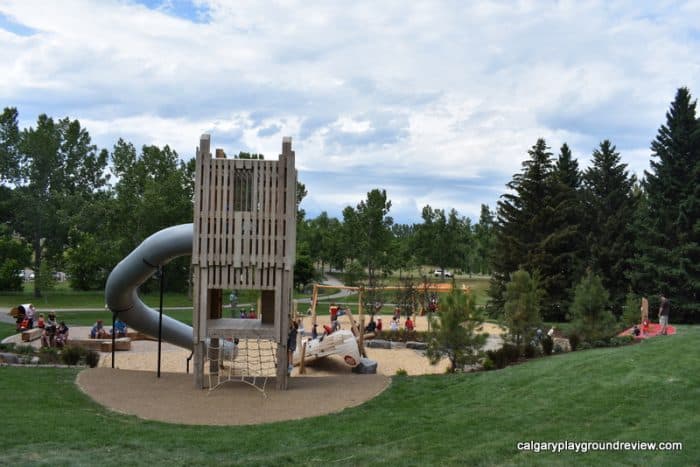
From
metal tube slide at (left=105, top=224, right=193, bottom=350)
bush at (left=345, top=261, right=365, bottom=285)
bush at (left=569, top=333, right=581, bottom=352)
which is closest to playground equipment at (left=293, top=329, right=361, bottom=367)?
metal tube slide at (left=105, top=224, right=193, bottom=350)

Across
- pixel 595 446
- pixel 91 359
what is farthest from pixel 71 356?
pixel 595 446

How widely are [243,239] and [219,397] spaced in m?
3.98

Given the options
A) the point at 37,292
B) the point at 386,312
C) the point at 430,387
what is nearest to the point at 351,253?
the point at 386,312

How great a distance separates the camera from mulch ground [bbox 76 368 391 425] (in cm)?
1359

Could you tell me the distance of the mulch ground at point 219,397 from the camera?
13.6m

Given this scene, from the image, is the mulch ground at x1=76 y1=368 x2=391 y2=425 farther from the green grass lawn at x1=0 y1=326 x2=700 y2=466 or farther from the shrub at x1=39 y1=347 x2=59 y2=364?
the shrub at x1=39 y1=347 x2=59 y2=364

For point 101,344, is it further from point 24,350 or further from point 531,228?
point 531,228

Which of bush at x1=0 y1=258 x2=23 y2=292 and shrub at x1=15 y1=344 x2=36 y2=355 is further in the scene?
bush at x1=0 y1=258 x2=23 y2=292

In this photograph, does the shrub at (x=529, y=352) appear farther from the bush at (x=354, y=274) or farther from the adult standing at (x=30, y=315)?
the bush at (x=354, y=274)

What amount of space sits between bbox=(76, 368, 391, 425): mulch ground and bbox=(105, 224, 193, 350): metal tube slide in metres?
3.26

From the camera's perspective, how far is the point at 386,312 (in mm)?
51406

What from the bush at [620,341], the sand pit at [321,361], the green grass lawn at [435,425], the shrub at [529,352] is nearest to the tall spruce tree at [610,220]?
the sand pit at [321,361]

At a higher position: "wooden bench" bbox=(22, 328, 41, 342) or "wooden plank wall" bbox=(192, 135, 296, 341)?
"wooden plank wall" bbox=(192, 135, 296, 341)

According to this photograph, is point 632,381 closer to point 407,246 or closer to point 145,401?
point 145,401
